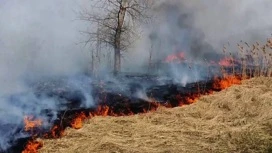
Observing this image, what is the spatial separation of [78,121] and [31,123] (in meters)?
1.15

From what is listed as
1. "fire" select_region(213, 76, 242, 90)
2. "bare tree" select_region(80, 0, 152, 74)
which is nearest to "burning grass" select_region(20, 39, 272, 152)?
"fire" select_region(213, 76, 242, 90)

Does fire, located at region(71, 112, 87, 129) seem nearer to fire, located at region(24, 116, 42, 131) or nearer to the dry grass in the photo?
the dry grass

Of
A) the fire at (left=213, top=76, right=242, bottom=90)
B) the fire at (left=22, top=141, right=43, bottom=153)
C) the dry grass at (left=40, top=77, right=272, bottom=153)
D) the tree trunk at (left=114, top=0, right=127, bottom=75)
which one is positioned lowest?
the fire at (left=22, top=141, right=43, bottom=153)

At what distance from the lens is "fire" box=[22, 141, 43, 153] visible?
7.76 m

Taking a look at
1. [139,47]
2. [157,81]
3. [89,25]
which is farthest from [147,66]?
[157,81]

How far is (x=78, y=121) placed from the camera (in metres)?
9.27

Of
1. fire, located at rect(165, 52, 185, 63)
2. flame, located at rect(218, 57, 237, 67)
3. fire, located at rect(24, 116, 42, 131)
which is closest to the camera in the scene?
fire, located at rect(24, 116, 42, 131)

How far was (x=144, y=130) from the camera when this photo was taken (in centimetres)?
879

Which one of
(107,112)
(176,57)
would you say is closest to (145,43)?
(176,57)

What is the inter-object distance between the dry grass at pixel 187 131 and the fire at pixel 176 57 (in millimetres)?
9447

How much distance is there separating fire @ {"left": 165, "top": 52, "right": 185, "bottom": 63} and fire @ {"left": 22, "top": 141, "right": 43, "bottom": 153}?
1303 cm

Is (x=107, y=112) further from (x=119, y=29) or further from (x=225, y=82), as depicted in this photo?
(x=119, y=29)

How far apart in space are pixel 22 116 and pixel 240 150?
512 centimetres

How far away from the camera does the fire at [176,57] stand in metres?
20.3
